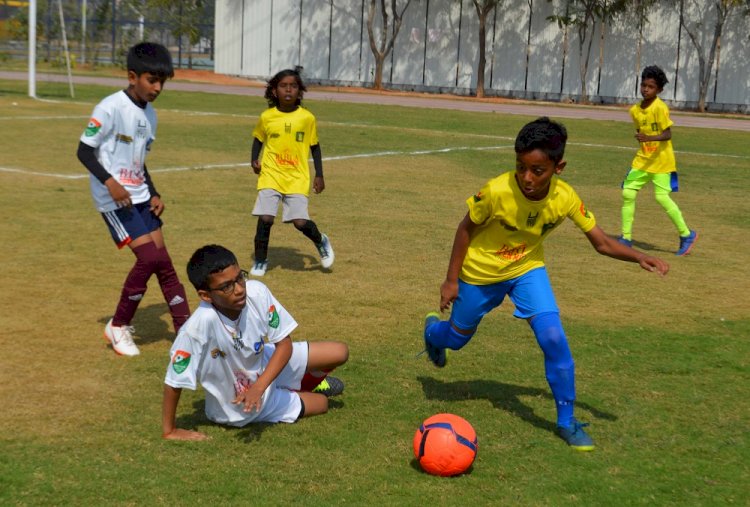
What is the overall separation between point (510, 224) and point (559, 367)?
883 mm

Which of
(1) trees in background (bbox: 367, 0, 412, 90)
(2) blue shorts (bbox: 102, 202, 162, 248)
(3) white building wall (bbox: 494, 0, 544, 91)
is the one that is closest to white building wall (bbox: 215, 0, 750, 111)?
(3) white building wall (bbox: 494, 0, 544, 91)

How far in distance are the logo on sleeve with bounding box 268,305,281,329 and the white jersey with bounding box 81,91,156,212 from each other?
6.82 ft

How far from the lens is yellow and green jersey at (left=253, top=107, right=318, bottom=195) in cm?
997

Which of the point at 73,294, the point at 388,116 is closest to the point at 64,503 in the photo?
the point at 73,294

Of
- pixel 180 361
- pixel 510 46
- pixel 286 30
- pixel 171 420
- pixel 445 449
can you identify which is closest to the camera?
pixel 445 449

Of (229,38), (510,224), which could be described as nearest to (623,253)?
(510,224)

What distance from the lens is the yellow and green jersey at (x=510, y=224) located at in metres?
5.84

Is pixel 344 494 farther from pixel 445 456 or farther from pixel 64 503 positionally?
pixel 64 503

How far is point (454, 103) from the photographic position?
39.4 metres

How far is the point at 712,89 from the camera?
4138 cm

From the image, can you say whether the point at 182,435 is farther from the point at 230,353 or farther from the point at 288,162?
the point at 288,162

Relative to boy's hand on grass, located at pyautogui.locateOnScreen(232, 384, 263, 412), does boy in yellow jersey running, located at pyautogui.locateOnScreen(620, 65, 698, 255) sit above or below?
above

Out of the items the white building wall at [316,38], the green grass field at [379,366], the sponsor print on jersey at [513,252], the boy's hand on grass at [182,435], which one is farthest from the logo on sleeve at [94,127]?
the white building wall at [316,38]

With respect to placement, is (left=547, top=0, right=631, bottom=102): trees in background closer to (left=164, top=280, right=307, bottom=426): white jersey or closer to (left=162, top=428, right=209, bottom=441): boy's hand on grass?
(left=164, top=280, right=307, bottom=426): white jersey
